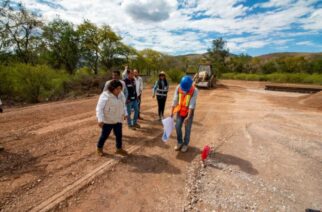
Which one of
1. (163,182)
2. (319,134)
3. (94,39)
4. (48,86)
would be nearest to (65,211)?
(163,182)

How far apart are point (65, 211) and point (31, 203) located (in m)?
0.48

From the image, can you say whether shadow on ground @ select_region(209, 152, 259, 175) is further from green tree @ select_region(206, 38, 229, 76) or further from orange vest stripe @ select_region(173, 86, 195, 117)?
green tree @ select_region(206, 38, 229, 76)

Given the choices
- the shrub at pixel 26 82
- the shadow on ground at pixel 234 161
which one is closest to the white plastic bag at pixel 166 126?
the shadow on ground at pixel 234 161

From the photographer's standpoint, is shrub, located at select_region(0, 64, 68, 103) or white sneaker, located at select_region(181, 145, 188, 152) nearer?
white sneaker, located at select_region(181, 145, 188, 152)

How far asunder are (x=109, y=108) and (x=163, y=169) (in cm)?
144

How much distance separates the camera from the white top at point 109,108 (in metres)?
3.46

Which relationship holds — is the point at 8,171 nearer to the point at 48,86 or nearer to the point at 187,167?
the point at 187,167

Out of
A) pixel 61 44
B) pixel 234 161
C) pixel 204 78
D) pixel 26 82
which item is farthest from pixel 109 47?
pixel 234 161

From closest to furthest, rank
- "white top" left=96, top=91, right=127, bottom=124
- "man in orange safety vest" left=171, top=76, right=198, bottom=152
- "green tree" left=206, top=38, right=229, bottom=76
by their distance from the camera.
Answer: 1. "white top" left=96, top=91, right=127, bottom=124
2. "man in orange safety vest" left=171, top=76, right=198, bottom=152
3. "green tree" left=206, top=38, right=229, bottom=76

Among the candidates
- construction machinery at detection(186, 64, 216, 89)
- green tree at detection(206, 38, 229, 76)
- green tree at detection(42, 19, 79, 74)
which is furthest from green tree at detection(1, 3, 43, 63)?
green tree at detection(206, 38, 229, 76)

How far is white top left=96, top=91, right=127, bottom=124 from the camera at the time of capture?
346cm

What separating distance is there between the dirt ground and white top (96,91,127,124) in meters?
0.80

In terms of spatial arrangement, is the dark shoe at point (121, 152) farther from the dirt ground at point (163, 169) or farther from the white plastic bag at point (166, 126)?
the white plastic bag at point (166, 126)

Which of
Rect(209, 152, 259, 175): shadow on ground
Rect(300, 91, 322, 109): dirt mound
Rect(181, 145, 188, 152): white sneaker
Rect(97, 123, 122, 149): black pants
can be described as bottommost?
Rect(209, 152, 259, 175): shadow on ground
